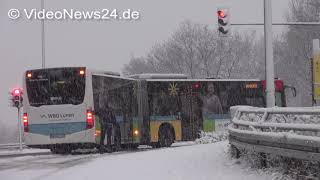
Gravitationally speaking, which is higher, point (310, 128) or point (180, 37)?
point (180, 37)

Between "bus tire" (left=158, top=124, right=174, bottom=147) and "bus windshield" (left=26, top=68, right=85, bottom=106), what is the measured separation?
5.75 metres

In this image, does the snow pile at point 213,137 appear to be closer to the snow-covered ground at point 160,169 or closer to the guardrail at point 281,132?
the snow-covered ground at point 160,169

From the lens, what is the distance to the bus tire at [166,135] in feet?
90.2

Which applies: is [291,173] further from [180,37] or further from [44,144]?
[180,37]

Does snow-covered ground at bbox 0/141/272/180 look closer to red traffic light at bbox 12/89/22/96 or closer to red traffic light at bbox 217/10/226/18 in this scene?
red traffic light at bbox 217/10/226/18

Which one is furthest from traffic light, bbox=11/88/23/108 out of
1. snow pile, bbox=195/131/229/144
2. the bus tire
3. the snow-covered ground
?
the snow-covered ground

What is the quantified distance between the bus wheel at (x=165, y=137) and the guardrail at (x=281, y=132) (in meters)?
14.3

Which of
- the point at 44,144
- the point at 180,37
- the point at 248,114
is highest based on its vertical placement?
the point at 180,37

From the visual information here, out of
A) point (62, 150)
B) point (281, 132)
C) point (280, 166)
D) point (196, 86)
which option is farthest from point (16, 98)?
point (281, 132)

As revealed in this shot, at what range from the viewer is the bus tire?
27.5 metres

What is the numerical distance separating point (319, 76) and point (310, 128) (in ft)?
28.7

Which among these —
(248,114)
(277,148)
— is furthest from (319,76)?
(277,148)

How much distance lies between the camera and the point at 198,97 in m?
28.6

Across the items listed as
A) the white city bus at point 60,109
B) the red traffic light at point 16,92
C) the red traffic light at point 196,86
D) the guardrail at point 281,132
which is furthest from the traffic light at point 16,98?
the guardrail at point 281,132
